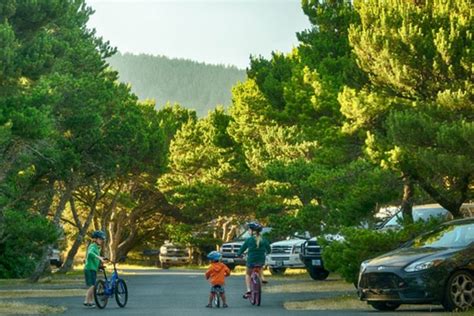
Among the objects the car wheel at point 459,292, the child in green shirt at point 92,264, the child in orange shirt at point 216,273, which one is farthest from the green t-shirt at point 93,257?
the car wheel at point 459,292

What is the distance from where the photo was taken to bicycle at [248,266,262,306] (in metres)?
24.7

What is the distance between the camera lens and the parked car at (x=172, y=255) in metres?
70.8

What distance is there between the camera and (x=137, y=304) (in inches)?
1028

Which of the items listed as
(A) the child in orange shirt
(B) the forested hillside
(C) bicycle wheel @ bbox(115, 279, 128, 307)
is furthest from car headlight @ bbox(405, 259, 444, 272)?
(C) bicycle wheel @ bbox(115, 279, 128, 307)

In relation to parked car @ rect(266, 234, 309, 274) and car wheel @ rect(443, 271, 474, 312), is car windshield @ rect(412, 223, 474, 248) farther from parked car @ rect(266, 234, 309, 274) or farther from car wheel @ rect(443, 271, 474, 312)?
parked car @ rect(266, 234, 309, 274)

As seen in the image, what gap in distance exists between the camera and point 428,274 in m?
19.8

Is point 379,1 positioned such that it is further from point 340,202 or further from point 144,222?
point 144,222

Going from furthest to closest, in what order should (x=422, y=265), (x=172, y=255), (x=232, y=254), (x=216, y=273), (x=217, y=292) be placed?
(x=172, y=255)
(x=232, y=254)
(x=217, y=292)
(x=216, y=273)
(x=422, y=265)

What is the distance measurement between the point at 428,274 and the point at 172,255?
5207cm

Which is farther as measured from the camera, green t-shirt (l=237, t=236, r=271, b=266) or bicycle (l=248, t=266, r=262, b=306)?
green t-shirt (l=237, t=236, r=271, b=266)

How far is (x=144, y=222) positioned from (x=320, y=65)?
40923 mm

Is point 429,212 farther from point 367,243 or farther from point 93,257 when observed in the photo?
point 93,257

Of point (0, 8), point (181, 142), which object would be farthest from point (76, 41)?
point (181, 142)

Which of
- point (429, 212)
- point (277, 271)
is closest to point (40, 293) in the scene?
point (429, 212)
